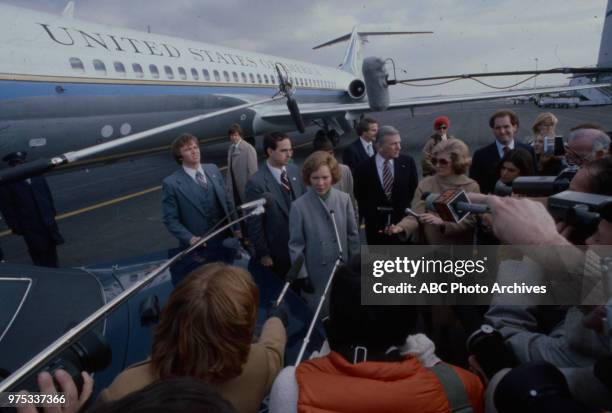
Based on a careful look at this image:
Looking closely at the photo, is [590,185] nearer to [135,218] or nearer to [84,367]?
[84,367]

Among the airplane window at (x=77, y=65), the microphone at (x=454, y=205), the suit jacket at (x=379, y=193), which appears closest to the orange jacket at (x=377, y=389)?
the microphone at (x=454, y=205)

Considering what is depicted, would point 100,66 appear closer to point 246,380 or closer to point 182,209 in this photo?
point 182,209

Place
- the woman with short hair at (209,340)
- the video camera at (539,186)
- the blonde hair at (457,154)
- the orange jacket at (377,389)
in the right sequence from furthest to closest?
the blonde hair at (457,154)
the video camera at (539,186)
the woman with short hair at (209,340)
the orange jacket at (377,389)

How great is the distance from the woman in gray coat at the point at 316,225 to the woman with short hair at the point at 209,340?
154 cm

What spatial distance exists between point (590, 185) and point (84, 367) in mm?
2117

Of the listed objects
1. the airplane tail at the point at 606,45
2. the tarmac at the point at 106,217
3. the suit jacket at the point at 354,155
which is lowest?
the tarmac at the point at 106,217

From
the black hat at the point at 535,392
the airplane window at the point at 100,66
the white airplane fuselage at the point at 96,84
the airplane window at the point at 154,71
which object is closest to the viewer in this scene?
the black hat at the point at 535,392

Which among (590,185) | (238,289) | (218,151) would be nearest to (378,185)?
(590,185)

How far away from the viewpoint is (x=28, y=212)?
4.62 meters

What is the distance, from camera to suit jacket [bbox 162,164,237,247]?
3.44 metres

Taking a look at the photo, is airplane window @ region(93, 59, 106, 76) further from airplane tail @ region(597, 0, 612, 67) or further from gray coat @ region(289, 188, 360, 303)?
airplane tail @ region(597, 0, 612, 67)

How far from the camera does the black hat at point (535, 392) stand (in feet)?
3.06

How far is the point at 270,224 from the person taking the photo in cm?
342

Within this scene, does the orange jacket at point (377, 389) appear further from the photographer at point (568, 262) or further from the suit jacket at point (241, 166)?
the suit jacket at point (241, 166)
